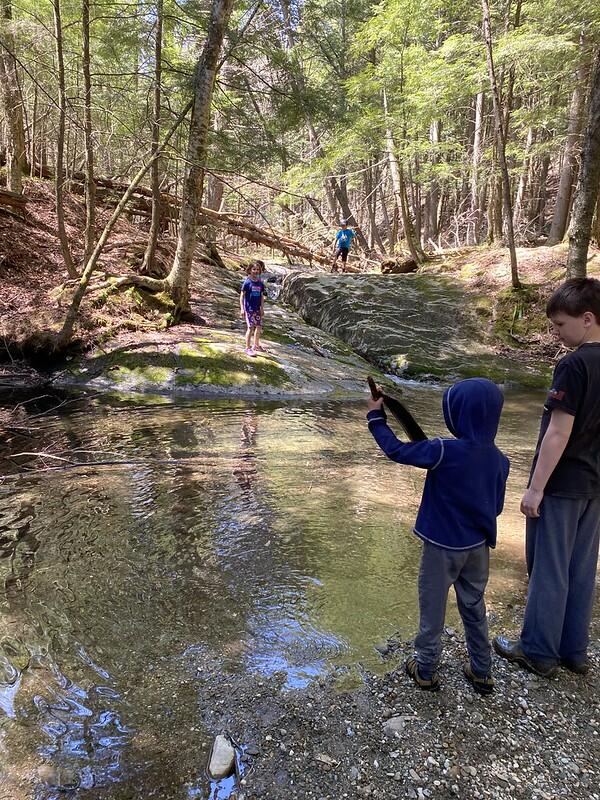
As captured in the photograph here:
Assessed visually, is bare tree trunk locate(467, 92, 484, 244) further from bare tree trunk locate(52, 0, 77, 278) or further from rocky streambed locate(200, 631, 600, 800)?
rocky streambed locate(200, 631, 600, 800)

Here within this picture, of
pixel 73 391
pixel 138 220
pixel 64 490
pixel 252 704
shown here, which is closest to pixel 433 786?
pixel 252 704

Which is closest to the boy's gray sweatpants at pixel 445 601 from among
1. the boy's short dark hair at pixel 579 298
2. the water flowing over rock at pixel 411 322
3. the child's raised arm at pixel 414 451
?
the child's raised arm at pixel 414 451

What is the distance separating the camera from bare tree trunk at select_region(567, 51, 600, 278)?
27.8 ft

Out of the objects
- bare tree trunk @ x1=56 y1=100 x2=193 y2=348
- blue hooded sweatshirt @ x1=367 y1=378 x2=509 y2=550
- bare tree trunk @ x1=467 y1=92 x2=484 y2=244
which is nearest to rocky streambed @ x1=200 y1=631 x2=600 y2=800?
blue hooded sweatshirt @ x1=367 y1=378 x2=509 y2=550

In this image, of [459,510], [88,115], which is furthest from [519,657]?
[88,115]

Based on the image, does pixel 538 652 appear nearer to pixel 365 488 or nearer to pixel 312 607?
pixel 312 607

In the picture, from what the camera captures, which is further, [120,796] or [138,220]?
[138,220]

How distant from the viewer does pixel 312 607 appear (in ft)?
11.5

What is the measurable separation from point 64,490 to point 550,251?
16.1 meters

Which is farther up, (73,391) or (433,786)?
(73,391)

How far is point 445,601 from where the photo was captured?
2686 millimetres

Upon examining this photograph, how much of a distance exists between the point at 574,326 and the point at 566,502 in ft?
3.08

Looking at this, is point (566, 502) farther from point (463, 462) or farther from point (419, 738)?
point (419, 738)

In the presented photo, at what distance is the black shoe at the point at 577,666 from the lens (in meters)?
2.85
